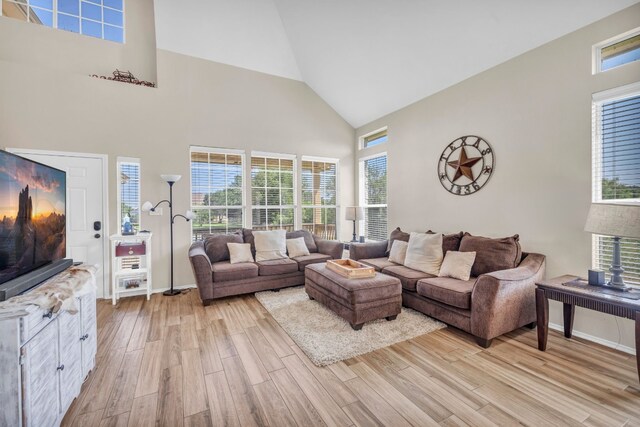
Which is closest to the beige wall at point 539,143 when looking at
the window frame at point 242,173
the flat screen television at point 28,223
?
the window frame at point 242,173

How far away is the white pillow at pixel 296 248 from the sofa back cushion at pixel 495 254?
7.94 feet

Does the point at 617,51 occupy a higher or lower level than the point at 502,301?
higher

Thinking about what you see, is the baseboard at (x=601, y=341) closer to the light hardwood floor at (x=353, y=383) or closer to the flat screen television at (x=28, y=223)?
the light hardwood floor at (x=353, y=383)

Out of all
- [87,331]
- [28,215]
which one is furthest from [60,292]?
[87,331]

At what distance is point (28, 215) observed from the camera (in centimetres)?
168

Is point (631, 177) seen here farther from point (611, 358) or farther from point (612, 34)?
point (611, 358)

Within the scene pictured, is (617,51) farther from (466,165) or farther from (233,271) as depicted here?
(233,271)

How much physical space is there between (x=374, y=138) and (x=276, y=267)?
317cm

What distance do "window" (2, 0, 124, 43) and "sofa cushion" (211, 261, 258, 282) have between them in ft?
12.3

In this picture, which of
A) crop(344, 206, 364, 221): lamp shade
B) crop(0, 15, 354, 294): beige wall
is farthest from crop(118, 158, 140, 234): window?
crop(344, 206, 364, 221): lamp shade

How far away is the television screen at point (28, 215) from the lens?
147 centimetres

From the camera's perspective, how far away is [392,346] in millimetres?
2535

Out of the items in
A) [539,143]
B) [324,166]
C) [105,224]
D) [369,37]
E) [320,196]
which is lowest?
[105,224]

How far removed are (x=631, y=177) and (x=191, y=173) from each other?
17.2 feet
